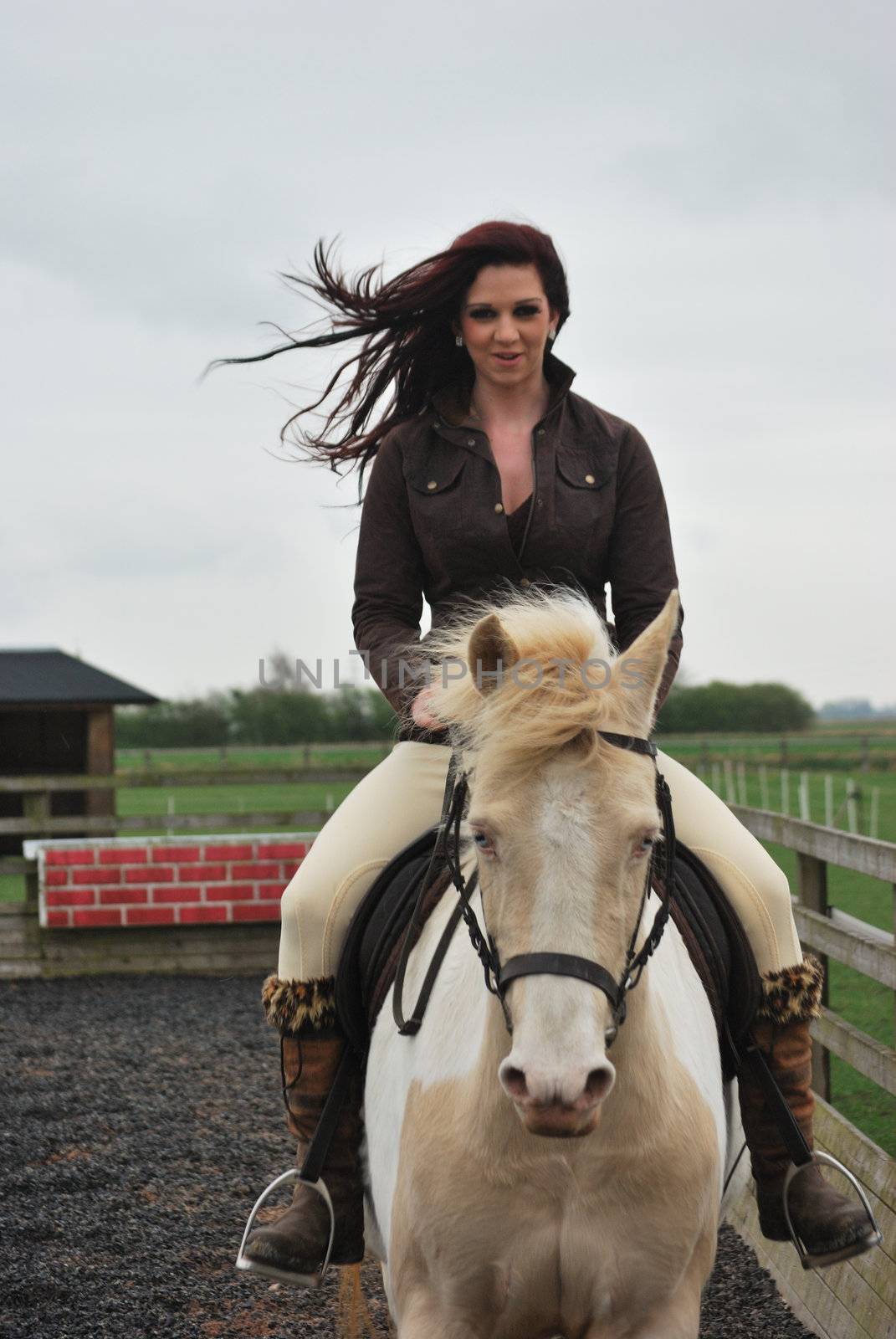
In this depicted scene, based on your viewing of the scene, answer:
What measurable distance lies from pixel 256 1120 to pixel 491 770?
14.9 ft

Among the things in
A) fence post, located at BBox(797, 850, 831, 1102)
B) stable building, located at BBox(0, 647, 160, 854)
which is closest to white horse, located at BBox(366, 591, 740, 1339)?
fence post, located at BBox(797, 850, 831, 1102)

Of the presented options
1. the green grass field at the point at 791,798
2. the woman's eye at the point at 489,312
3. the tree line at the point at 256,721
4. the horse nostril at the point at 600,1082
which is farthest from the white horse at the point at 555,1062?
the tree line at the point at 256,721

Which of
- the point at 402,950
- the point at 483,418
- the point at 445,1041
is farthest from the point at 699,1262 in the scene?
the point at 483,418

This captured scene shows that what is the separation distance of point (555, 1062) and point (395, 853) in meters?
1.28

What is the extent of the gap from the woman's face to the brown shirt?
144 millimetres

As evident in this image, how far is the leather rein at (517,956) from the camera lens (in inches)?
75.9

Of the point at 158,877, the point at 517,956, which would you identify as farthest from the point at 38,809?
the point at 517,956

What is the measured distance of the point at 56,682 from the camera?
1446 centimetres

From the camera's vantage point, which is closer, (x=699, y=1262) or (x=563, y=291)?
(x=699, y=1262)

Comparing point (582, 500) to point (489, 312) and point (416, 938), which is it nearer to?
point (489, 312)

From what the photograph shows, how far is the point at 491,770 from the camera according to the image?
2.09 m

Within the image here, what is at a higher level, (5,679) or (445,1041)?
(5,679)

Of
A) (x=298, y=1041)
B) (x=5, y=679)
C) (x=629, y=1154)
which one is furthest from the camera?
(x=5, y=679)

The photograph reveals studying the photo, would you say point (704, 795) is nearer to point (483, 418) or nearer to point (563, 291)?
point (483, 418)
